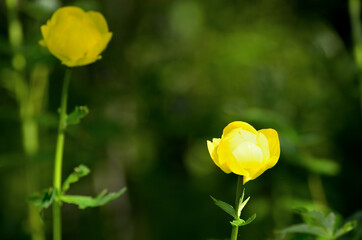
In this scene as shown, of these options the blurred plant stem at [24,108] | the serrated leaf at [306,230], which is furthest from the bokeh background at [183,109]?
the serrated leaf at [306,230]

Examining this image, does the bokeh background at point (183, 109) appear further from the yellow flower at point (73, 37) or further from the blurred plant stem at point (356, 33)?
the yellow flower at point (73, 37)

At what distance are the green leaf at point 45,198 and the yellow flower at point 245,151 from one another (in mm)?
204

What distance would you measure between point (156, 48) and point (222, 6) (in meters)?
0.44

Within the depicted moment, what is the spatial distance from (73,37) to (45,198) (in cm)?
20

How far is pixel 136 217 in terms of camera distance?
6.05 feet

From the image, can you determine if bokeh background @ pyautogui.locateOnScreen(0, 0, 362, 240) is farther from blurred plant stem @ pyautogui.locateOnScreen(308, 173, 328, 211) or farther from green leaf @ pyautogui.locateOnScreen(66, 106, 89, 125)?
green leaf @ pyautogui.locateOnScreen(66, 106, 89, 125)

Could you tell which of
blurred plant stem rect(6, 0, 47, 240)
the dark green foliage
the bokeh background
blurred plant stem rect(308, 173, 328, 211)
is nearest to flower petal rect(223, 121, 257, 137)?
the dark green foliage

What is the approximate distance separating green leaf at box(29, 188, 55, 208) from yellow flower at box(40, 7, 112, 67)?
0.52ft

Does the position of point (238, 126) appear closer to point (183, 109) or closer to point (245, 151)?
point (245, 151)

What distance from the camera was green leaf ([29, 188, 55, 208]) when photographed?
55 cm

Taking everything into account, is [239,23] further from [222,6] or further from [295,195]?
[295,195]

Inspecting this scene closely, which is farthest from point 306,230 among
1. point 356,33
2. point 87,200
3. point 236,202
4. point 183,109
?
point 183,109

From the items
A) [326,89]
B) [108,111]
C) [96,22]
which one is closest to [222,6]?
[108,111]

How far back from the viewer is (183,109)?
1902 mm
